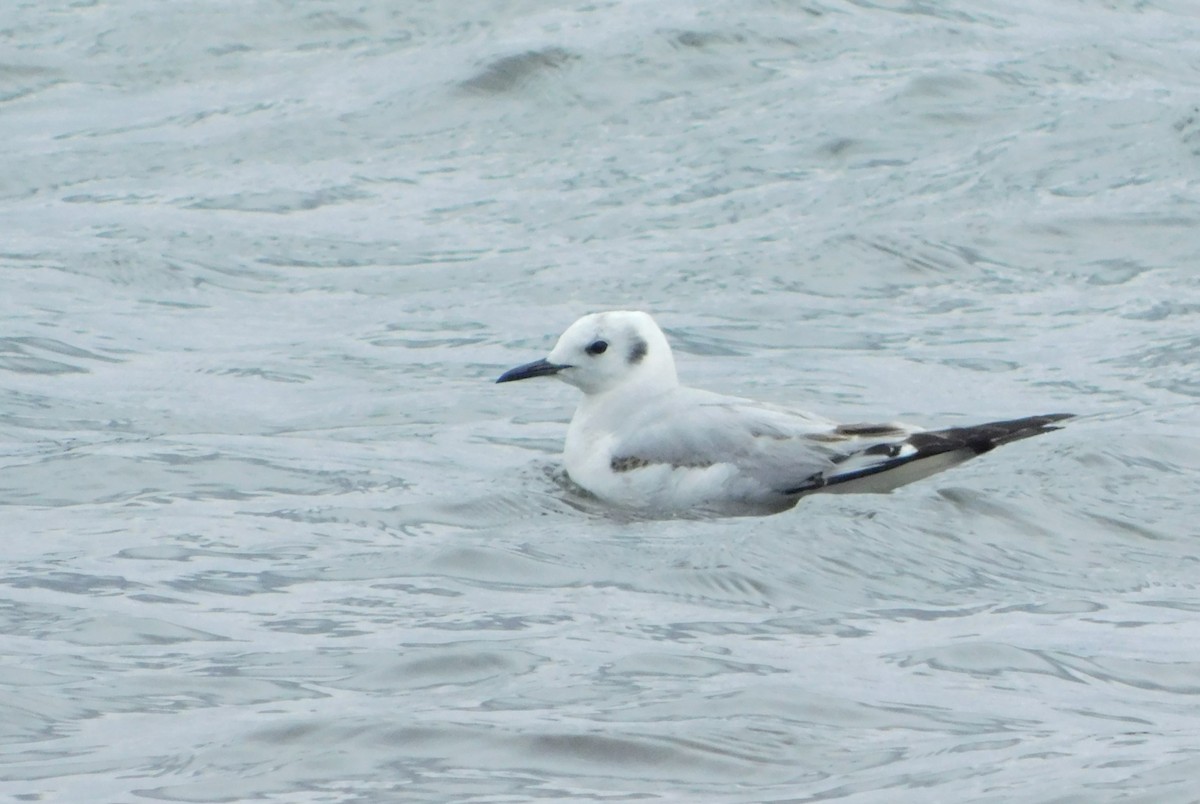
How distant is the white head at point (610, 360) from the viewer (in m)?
8.96

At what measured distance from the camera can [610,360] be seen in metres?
8.98

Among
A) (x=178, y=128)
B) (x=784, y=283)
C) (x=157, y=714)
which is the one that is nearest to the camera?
(x=157, y=714)

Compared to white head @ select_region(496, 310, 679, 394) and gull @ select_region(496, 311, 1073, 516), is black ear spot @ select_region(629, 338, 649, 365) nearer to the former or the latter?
white head @ select_region(496, 310, 679, 394)

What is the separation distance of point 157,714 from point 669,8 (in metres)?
12.3

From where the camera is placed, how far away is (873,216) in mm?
12906

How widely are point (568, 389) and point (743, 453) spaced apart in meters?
2.57

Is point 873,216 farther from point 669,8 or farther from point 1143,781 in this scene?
point 1143,781

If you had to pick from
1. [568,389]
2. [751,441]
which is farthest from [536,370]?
[568,389]

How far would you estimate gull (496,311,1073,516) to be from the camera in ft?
26.8

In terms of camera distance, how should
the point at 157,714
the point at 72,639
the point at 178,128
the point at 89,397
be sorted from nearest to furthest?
the point at 157,714
the point at 72,639
the point at 89,397
the point at 178,128

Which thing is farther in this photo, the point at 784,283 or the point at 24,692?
the point at 784,283

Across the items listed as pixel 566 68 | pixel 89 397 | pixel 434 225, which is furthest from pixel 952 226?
pixel 89 397

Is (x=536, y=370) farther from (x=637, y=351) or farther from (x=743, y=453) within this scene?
(x=743, y=453)

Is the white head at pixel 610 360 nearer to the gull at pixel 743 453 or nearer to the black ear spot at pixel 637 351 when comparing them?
the black ear spot at pixel 637 351
